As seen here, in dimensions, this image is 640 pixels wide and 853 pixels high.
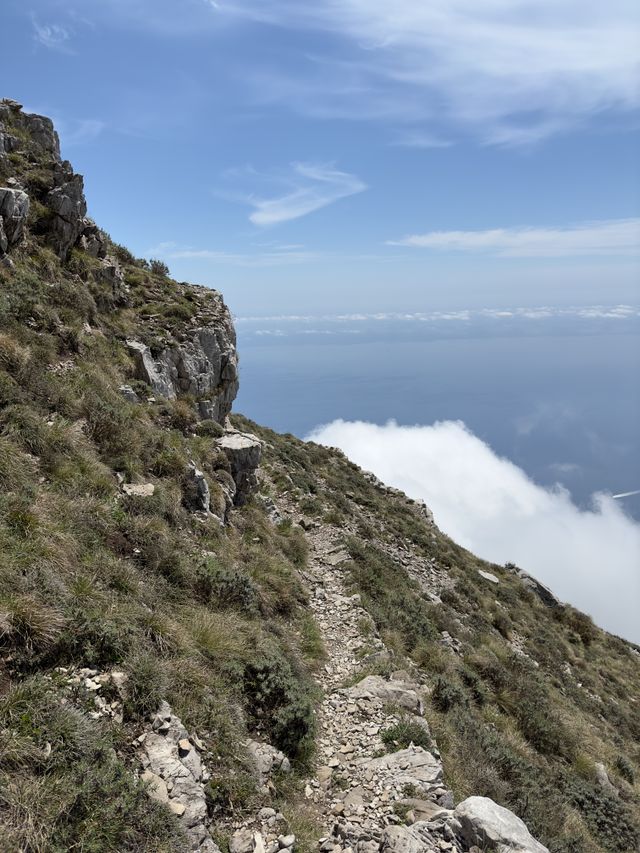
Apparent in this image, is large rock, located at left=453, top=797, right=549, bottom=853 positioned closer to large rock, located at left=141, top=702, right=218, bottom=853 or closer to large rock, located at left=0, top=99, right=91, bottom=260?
large rock, located at left=141, top=702, right=218, bottom=853

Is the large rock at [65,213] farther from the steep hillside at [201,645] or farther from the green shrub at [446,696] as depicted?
the green shrub at [446,696]

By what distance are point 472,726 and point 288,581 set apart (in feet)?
18.4

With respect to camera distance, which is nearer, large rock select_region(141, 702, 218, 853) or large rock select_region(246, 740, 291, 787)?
large rock select_region(141, 702, 218, 853)

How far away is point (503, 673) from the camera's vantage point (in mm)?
14406

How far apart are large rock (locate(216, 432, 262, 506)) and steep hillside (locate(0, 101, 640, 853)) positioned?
10 centimetres

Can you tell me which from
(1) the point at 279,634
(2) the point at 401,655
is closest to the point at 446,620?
(2) the point at 401,655

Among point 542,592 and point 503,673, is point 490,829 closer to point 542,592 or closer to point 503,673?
point 503,673

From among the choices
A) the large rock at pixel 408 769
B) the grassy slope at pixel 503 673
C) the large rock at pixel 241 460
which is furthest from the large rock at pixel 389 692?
the large rock at pixel 241 460

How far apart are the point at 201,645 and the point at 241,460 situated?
9876 mm

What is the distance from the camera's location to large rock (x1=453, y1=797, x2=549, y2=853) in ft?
18.2

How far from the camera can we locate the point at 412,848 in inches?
212

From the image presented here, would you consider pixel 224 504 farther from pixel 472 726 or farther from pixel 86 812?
pixel 86 812

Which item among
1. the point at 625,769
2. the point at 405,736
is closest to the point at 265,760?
the point at 405,736

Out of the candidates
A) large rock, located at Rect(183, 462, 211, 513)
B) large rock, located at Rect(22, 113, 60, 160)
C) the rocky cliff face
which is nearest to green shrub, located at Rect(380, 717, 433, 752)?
large rock, located at Rect(183, 462, 211, 513)
